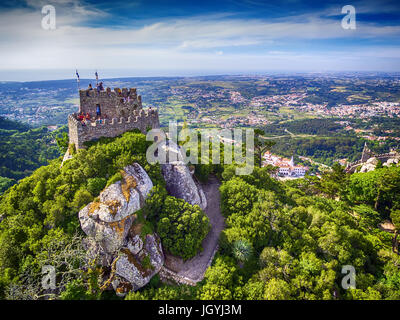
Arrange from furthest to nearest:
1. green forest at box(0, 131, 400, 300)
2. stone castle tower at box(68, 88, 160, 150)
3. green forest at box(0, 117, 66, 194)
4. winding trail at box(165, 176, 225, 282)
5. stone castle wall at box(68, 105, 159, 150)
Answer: green forest at box(0, 117, 66, 194) → stone castle tower at box(68, 88, 160, 150) → stone castle wall at box(68, 105, 159, 150) → winding trail at box(165, 176, 225, 282) → green forest at box(0, 131, 400, 300)

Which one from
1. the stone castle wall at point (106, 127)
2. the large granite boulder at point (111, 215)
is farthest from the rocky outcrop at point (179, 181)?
the large granite boulder at point (111, 215)

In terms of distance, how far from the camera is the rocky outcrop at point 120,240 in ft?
53.3

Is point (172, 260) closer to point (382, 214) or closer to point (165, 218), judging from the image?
point (165, 218)

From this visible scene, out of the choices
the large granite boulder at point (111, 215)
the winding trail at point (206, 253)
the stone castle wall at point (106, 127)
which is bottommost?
the winding trail at point (206, 253)

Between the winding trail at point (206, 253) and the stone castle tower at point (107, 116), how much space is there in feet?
34.0

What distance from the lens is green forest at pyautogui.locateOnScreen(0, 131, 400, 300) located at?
1538 centimetres

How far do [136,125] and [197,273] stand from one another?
48.4 ft

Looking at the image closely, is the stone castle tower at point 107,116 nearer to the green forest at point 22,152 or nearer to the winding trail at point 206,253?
the winding trail at point 206,253

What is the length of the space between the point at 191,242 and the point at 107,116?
15.6 metres

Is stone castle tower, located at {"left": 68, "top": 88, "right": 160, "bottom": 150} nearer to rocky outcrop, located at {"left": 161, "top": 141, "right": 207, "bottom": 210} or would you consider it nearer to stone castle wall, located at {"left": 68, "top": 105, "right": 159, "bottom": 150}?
stone castle wall, located at {"left": 68, "top": 105, "right": 159, "bottom": 150}

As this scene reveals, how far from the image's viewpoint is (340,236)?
68.3 feet

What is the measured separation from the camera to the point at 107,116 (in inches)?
964

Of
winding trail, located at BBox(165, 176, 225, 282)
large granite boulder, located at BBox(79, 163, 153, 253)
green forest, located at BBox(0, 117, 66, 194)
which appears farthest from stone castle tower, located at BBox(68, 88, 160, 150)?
green forest, located at BBox(0, 117, 66, 194)
